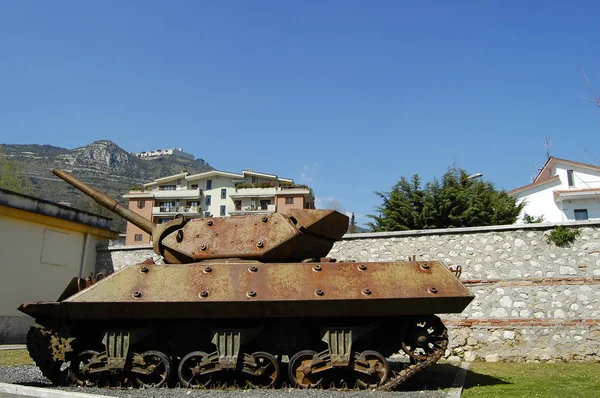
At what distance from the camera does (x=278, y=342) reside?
927 centimetres

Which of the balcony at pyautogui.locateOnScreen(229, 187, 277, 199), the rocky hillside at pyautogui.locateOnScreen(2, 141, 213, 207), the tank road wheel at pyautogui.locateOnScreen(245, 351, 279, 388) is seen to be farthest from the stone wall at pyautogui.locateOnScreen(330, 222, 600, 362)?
the rocky hillside at pyautogui.locateOnScreen(2, 141, 213, 207)

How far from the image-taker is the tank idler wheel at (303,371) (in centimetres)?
863

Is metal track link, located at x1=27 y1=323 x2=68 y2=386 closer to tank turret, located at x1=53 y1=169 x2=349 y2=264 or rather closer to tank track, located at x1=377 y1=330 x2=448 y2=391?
tank turret, located at x1=53 y1=169 x2=349 y2=264

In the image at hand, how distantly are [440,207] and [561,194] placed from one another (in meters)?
15.6

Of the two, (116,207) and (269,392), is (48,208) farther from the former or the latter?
(269,392)

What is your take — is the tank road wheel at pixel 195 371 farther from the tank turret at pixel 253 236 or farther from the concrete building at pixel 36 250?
the concrete building at pixel 36 250

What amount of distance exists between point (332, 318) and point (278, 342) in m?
1.10

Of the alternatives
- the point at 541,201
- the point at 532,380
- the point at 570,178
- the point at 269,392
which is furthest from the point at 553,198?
the point at 269,392

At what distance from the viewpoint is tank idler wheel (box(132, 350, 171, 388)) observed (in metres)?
8.80

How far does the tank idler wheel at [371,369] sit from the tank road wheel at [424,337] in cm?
45

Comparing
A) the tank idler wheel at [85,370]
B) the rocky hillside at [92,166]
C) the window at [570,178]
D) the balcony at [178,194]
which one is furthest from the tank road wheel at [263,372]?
the rocky hillside at [92,166]

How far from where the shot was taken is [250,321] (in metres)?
9.13

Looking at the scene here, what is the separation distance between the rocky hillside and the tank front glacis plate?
102898mm

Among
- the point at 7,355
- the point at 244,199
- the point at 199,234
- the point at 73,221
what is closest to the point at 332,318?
the point at 199,234
